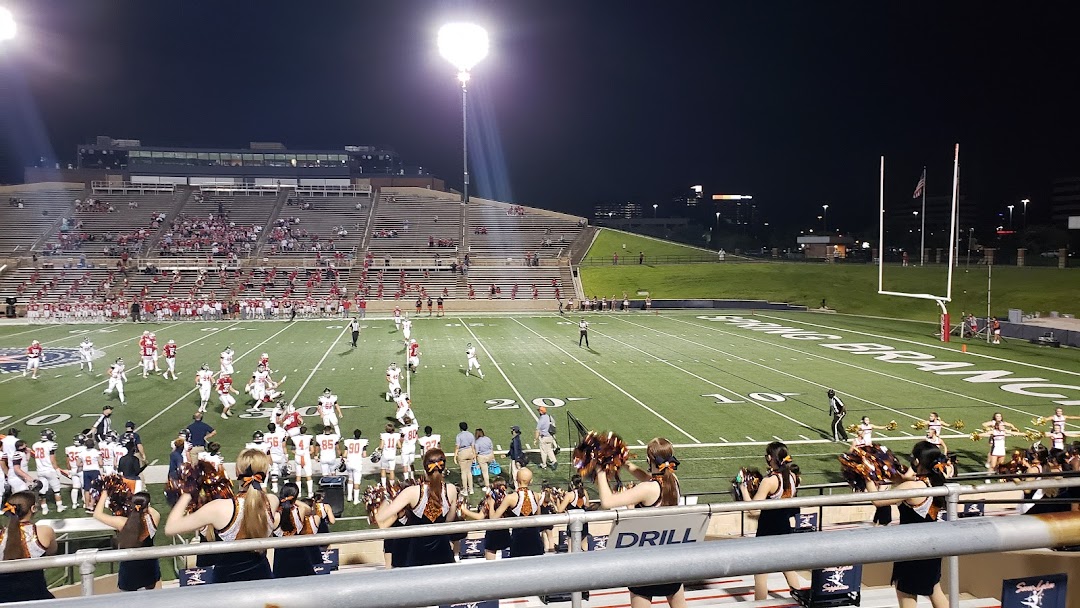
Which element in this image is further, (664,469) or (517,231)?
(517,231)

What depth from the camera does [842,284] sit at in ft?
155

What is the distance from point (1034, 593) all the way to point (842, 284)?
48.1 metres

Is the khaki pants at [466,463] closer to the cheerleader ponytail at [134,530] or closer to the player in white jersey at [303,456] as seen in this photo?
the player in white jersey at [303,456]

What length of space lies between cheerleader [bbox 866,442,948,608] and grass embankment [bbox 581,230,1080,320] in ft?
127

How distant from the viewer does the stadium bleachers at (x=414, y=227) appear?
2188 inches

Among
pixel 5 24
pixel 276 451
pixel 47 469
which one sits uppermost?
pixel 5 24

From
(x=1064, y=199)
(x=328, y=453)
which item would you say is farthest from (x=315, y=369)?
(x=1064, y=199)

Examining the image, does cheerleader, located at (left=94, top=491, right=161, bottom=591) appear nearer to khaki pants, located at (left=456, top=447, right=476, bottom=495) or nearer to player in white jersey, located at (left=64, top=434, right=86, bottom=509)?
khaki pants, located at (left=456, top=447, right=476, bottom=495)

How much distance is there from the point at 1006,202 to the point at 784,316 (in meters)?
68.9

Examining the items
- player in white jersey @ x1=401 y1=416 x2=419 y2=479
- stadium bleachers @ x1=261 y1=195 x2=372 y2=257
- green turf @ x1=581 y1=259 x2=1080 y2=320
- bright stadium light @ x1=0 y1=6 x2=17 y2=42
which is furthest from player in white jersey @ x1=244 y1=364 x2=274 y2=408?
stadium bleachers @ x1=261 y1=195 x2=372 y2=257

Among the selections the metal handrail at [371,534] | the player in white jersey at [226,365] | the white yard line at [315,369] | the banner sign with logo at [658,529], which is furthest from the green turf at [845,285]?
the metal handrail at [371,534]

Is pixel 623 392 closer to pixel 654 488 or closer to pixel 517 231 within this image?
pixel 654 488

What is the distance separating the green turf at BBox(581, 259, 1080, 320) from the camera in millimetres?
39750

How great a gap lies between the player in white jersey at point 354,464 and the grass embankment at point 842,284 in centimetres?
3592
